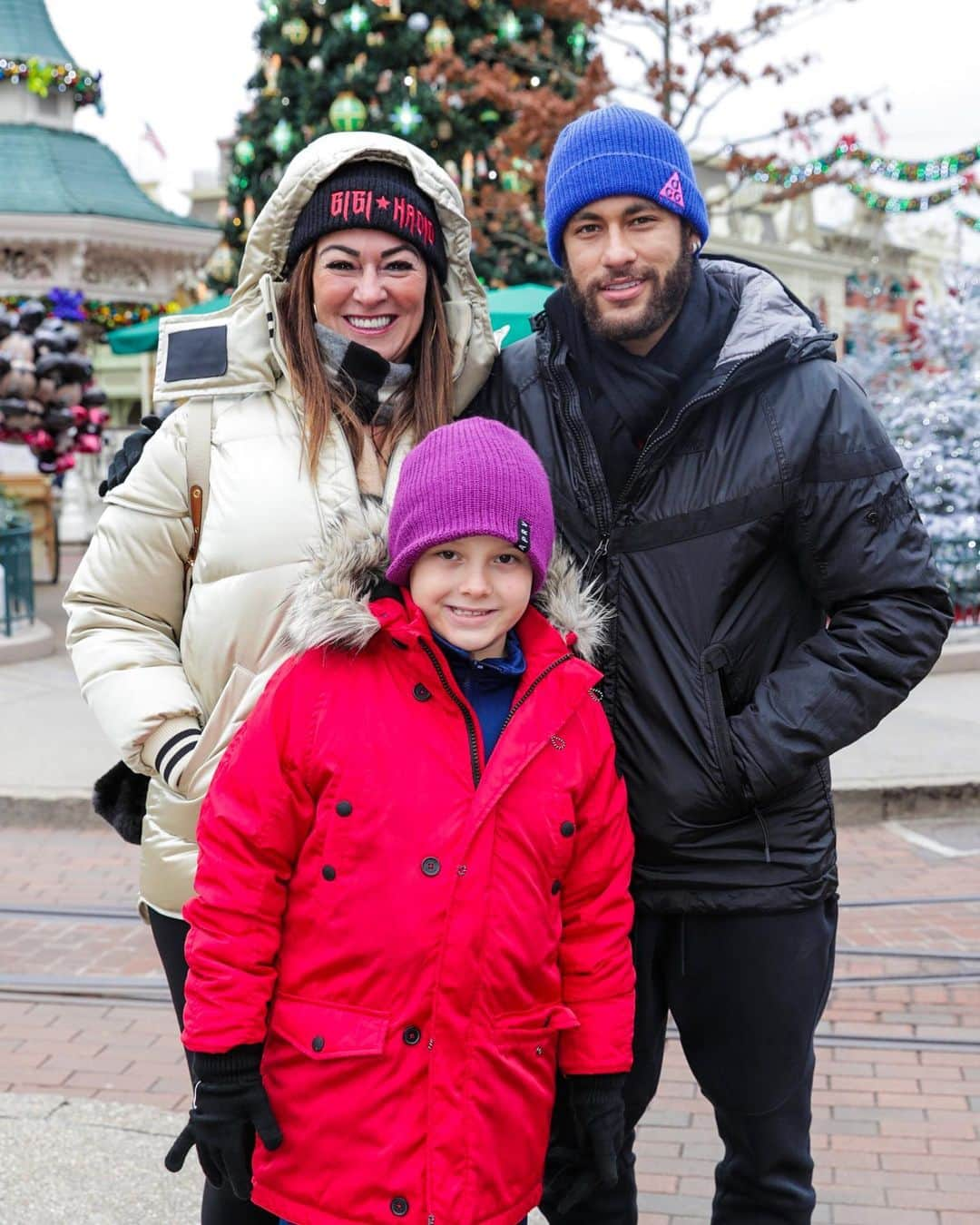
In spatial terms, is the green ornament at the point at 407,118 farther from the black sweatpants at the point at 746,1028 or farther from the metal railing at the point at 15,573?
the black sweatpants at the point at 746,1028

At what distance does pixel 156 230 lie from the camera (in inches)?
733

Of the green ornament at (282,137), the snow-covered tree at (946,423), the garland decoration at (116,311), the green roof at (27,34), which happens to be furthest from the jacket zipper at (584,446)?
the green roof at (27,34)

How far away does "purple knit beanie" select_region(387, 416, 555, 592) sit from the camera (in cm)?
221

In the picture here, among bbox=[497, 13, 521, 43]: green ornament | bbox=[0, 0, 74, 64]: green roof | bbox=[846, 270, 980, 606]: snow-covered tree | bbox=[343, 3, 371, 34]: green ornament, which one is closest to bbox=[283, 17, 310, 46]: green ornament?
bbox=[343, 3, 371, 34]: green ornament

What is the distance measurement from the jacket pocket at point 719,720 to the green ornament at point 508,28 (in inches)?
492

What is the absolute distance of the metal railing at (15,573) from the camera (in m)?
10.7

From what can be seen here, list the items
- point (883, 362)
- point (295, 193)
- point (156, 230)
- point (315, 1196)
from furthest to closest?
point (156, 230)
point (883, 362)
point (295, 193)
point (315, 1196)

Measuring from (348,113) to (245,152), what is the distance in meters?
1.62

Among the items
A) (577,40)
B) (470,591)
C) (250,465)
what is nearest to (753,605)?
(470,591)

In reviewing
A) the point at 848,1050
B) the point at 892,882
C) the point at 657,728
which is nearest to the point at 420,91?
the point at 892,882

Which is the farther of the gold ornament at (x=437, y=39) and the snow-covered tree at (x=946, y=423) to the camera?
the gold ornament at (x=437, y=39)

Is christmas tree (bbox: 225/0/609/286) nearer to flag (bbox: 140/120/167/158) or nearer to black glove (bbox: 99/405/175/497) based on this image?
black glove (bbox: 99/405/175/497)

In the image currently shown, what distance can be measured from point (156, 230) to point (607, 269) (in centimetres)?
1754

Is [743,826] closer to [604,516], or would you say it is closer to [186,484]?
[604,516]
